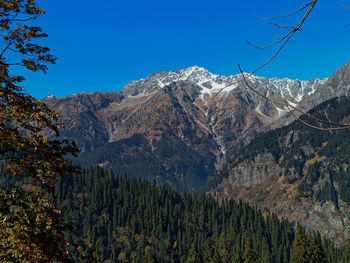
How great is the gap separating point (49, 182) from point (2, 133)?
3.17 metres

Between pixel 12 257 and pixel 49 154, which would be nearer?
pixel 12 257

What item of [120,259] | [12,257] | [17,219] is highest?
[17,219]

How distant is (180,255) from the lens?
642ft

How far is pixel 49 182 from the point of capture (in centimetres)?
1620

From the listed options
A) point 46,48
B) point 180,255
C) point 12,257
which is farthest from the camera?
point 180,255

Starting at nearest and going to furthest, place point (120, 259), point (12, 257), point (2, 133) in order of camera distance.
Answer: point (12, 257) → point (2, 133) → point (120, 259)

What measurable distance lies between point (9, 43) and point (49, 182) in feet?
23.1

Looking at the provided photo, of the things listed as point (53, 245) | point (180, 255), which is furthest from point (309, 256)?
Result: point (180, 255)

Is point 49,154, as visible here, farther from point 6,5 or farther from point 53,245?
point 6,5

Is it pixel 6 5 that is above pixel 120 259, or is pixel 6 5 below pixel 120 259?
above

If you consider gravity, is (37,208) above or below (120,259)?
above

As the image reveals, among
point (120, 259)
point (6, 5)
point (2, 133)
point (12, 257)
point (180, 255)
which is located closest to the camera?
point (12, 257)

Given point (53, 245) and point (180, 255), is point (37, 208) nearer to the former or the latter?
point (53, 245)

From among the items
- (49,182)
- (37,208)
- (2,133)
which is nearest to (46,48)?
(2,133)
